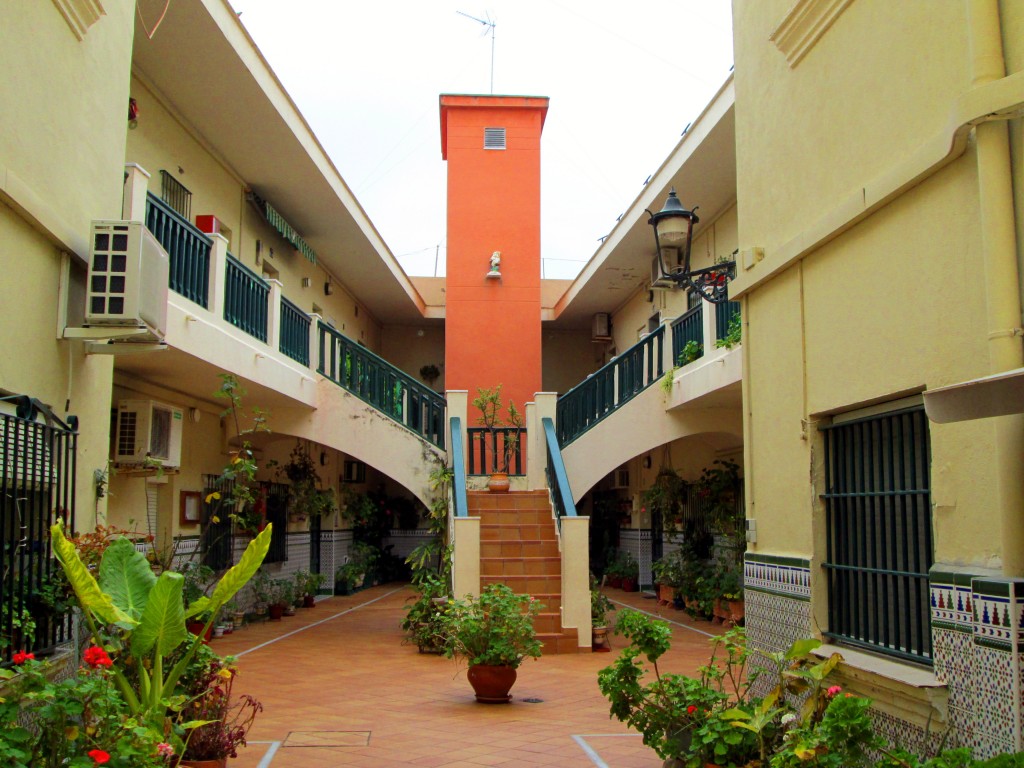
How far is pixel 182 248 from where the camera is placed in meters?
9.25

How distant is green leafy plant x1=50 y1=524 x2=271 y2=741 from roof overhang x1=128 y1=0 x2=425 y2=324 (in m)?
6.12

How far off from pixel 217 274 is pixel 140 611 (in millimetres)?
5259

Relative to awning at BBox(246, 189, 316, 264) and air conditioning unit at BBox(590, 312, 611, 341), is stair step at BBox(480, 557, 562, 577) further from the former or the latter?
air conditioning unit at BBox(590, 312, 611, 341)

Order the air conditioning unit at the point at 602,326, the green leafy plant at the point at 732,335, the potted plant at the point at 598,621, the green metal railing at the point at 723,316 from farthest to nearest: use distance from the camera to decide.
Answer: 1. the air conditioning unit at the point at 602,326
2. the potted plant at the point at 598,621
3. the green metal railing at the point at 723,316
4. the green leafy plant at the point at 732,335

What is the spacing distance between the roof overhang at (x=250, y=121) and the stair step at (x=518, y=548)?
589 centimetres

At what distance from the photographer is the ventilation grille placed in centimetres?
1947

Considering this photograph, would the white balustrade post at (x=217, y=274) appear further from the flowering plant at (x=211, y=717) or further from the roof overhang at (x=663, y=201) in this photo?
the roof overhang at (x=663, y=201)

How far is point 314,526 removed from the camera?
17641 millimetres

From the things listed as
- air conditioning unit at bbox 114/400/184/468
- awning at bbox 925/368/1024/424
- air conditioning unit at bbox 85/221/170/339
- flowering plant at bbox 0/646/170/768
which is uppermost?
air conditioning unit at bbox 85/221/170/339

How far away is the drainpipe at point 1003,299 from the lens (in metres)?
3.81

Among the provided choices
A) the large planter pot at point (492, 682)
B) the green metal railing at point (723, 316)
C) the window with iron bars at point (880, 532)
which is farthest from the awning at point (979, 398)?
the green metal railing at point (723, 316)

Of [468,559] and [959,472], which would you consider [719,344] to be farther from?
[959,472]

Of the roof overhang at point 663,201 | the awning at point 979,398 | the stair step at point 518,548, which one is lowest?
the stair step at point 518,548

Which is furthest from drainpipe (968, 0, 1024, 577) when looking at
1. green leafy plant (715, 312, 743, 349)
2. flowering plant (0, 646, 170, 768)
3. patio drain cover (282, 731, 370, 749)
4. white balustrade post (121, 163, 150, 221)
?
green leafy plant (715, 312, 743, 349)
